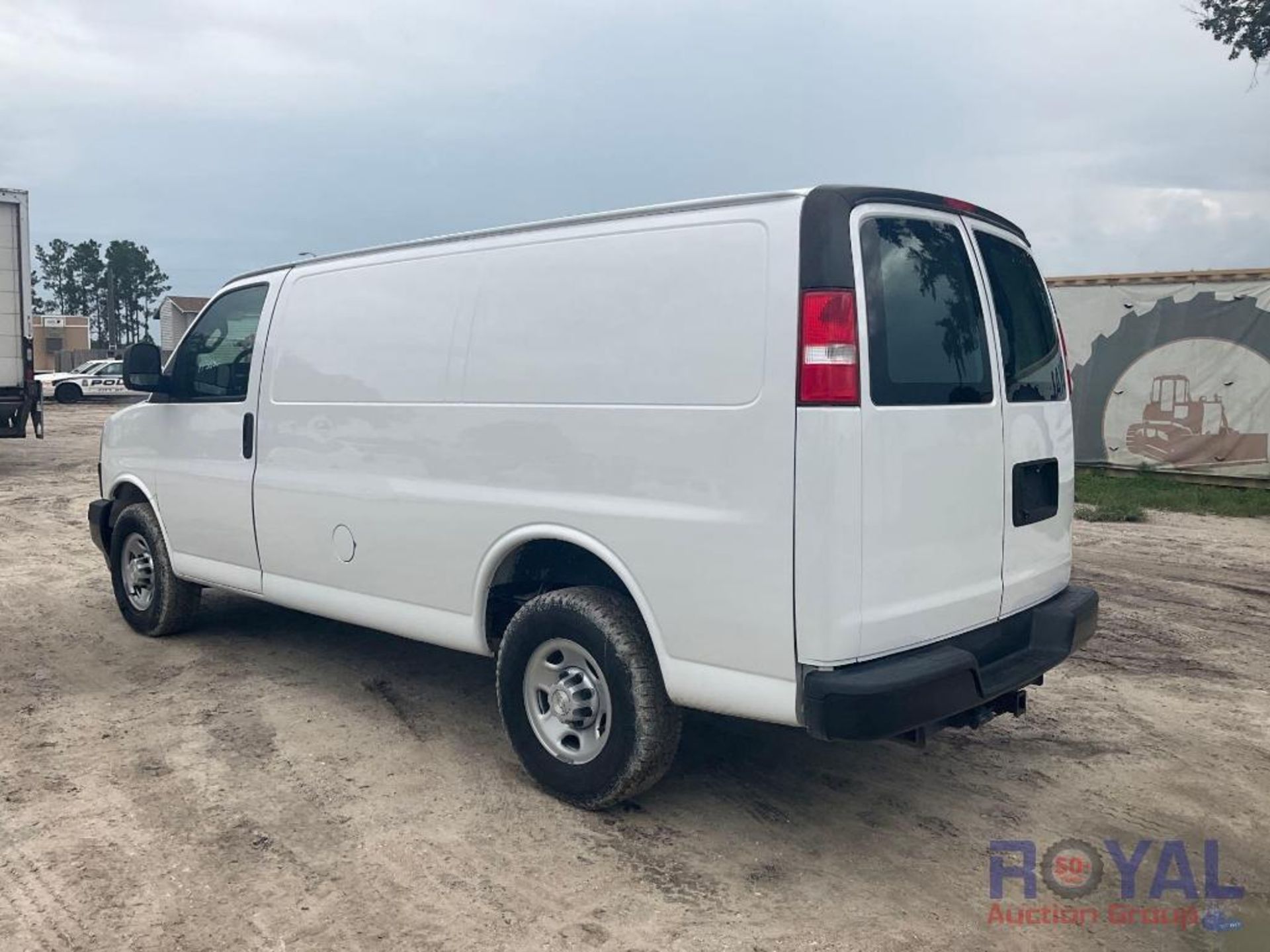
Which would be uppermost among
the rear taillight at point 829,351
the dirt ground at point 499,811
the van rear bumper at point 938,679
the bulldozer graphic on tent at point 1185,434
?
the rear taillight at point 829,351

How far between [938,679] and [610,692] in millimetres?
1170

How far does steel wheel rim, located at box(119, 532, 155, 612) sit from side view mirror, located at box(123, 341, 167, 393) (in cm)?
100

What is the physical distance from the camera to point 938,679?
11.6 ft

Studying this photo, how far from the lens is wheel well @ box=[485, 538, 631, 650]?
425cm

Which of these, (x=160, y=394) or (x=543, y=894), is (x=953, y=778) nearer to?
(x=543, y=894)

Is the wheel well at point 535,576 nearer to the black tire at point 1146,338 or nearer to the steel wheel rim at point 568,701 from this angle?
the steel wheel rim at point 568,701

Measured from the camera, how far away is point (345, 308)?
5191mm

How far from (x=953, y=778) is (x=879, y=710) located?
1.47 metres

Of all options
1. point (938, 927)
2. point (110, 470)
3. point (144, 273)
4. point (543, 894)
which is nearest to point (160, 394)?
point (110, 470)

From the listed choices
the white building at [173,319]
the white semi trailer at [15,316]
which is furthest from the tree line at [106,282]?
the white semi trailer at [15,316]

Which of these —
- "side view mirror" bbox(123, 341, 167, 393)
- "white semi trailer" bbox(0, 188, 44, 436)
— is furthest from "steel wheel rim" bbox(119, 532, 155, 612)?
"white semi trailer" bbox(0, 188, 44, 436)

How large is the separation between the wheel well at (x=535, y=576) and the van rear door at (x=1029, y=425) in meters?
1.51

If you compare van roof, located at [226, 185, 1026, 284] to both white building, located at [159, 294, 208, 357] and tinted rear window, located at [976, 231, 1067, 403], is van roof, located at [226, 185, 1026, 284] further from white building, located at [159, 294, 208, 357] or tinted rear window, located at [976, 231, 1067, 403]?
white building, located at [159, 294, 208, 357]

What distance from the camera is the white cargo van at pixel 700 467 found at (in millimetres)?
3445
